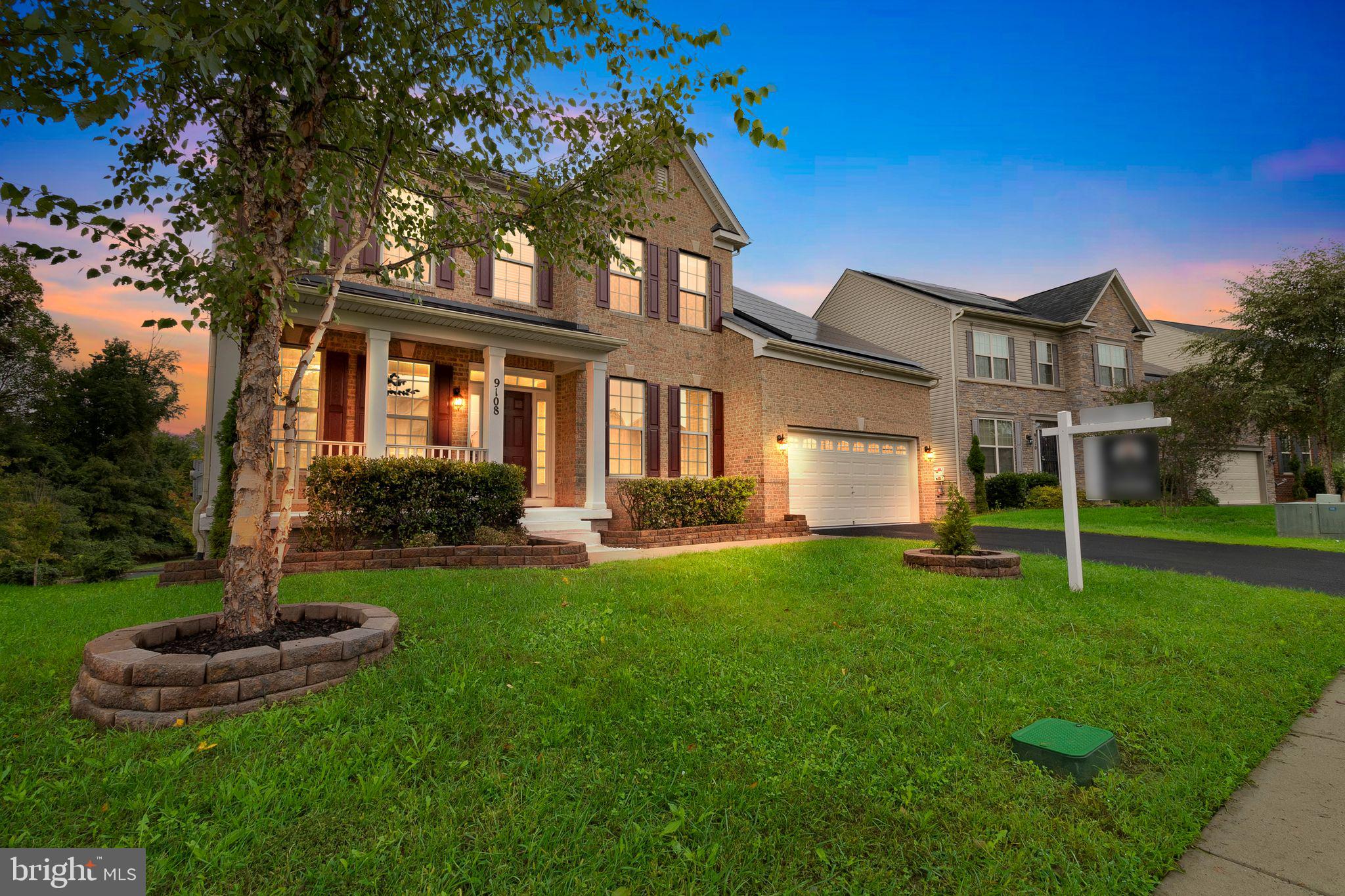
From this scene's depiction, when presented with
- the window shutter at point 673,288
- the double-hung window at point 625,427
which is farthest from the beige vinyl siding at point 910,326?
the double-hung window at point 625,427

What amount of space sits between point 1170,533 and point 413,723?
1569cm

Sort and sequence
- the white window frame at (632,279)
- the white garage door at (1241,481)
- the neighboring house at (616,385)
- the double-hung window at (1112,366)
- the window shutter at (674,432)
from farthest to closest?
the white garage door at (1241,481) < the double-hung window at (1112,366) < the window shutter at (674,432) < the white window frame at (632,279) < the neighboring house at (616,385)

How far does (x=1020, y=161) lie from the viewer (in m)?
15.8

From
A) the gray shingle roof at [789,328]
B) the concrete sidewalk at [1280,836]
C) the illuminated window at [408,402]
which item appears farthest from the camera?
the gray shingle roof at [789,328]

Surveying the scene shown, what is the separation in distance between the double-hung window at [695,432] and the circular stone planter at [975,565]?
7.37 metres

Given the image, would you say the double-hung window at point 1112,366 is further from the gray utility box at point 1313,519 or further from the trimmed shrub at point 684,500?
the trimmed shrub at point 684,500

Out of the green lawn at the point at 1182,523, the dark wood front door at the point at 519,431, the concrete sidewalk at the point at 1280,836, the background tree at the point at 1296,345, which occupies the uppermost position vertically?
the background tree at the point at 1296,345

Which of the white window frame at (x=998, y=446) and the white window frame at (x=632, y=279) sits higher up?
the white window frame at (x=632, y=279)

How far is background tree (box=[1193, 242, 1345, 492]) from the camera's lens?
Answer: 1598 cm

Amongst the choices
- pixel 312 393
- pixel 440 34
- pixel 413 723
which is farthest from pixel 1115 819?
pixel 312 393

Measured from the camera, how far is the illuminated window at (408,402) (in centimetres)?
1092

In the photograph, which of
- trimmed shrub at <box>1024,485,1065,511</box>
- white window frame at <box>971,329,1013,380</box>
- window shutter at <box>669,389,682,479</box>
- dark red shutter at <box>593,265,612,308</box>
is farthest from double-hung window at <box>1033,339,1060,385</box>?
dark red shutter at <box>593,265,612,308</box>

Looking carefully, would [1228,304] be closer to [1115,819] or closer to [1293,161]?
[1293,161]

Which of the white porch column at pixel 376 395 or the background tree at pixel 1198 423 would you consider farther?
the background tree at pixel 1198 423
